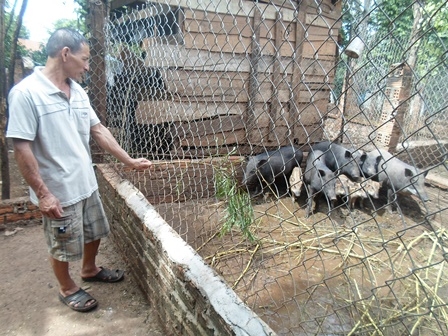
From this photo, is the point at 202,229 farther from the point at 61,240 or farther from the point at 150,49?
the point at 150,49

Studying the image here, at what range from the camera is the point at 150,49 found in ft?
13.8

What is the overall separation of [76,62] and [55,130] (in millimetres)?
443

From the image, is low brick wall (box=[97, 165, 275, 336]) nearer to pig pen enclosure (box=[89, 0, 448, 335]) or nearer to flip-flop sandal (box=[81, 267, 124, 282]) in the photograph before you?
flip-flop sandal (box=[81, 267, 124, 282])

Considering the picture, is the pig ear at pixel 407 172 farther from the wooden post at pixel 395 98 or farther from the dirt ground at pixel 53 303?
the dirt ground at pixel 53 303

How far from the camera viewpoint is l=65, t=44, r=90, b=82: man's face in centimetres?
203

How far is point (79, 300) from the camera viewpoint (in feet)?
7.76

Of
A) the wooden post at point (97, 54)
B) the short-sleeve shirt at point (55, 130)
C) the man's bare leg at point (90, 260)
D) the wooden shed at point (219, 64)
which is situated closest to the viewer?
the short-sleeve shirt at point (55, 130)

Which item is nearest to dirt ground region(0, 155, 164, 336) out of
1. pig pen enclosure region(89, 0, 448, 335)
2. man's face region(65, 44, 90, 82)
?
pig pen enclosure region(89, 0, 448, 335)

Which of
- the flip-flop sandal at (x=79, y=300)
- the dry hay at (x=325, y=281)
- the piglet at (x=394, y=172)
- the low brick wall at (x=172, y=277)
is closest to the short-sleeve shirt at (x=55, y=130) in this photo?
the low brick wall at (x=172, y=277)

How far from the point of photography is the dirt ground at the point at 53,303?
2.21 metres

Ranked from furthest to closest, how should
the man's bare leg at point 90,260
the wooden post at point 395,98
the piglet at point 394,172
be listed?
the wooden post at point 395,98
the piglet at point 394,172
the man's bare leg at point 90,260

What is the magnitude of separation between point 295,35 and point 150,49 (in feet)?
7.13

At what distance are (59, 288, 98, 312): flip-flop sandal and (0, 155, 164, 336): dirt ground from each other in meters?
0.04

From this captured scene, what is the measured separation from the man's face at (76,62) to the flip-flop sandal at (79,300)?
5.01 feet
